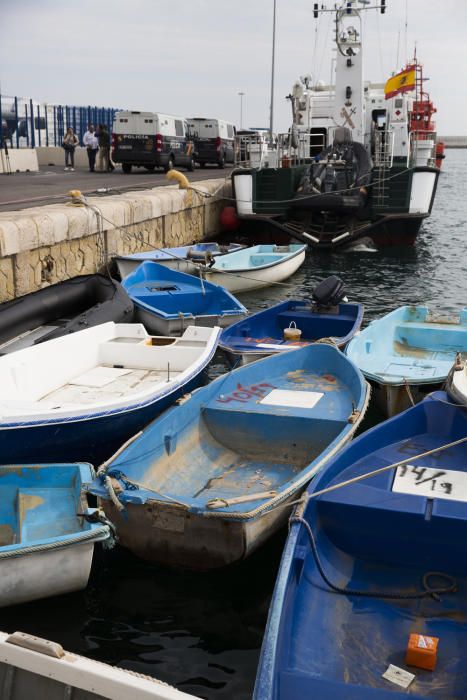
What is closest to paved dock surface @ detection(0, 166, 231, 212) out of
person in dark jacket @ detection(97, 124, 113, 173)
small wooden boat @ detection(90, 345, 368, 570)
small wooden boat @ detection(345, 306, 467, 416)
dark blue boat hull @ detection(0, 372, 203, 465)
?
person in dark jacket @ detection(97, 124, 113, 173)

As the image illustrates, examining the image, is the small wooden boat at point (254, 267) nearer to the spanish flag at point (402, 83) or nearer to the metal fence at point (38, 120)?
the spanish flag at point (402, 83)

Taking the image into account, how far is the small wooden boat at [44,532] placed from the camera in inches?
182

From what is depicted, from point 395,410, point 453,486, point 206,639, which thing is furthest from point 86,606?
point 395,410

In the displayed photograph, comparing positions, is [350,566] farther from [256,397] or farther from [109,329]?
[109,329]

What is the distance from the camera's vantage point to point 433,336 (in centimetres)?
984

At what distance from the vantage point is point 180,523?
16.2 ft

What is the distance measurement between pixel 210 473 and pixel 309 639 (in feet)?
7.84

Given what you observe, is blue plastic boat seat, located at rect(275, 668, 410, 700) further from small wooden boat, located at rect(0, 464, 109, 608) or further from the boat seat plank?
the boat seat plank

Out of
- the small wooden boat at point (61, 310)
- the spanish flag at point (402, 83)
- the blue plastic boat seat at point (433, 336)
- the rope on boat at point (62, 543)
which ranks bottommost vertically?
the rope on boat at point (62, 543)

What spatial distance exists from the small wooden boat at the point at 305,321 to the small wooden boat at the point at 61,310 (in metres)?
1.80

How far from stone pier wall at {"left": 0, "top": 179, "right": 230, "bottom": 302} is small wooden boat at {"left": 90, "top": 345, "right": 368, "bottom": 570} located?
5.11 meters

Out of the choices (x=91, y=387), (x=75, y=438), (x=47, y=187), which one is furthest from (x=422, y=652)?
(x=47, y=187)

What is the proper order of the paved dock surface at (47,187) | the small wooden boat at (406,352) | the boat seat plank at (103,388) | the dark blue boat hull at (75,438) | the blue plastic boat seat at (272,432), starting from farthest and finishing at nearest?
the paved dock surface at (47,187) < the small wooden boat at (406,352) < the boat seat plank at (103,388) < the blue plastic boat seat at (272,432) < the dark blue boat hull at (75,438)

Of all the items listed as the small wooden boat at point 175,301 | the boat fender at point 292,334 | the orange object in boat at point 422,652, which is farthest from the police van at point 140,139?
the orange object in boat at point 422,652
